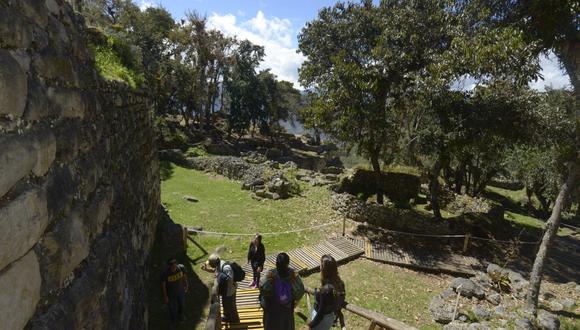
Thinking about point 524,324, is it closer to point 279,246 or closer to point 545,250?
point 545,250

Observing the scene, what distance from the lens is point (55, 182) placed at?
2475 mm

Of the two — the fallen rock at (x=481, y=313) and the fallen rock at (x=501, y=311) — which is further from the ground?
the fallen rock at (x=481, y=313)

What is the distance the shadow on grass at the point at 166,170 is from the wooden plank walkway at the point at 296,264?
12.8m

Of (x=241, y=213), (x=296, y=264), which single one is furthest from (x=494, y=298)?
(x=241, y=213)

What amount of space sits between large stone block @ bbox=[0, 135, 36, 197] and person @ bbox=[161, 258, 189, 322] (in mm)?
5738

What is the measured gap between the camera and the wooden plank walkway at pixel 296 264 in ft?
24.3

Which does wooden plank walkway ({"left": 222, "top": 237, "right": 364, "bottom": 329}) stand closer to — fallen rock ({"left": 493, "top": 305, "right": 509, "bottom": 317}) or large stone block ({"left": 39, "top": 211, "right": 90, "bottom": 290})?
fallen rock ({"left": 493, "top": 305, "right": 509, "bottom": 317})

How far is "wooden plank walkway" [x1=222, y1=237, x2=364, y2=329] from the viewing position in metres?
7.42

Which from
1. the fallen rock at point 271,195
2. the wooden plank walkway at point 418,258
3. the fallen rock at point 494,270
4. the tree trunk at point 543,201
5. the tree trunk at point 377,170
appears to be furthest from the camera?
the tree trunk at point 543,201

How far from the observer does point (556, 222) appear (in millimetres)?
11227

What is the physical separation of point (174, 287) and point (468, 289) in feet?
27.9

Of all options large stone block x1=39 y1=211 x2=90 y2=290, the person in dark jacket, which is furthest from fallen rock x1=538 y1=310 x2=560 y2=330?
large stone block x1=39 y1=211 x2=90 y2=290

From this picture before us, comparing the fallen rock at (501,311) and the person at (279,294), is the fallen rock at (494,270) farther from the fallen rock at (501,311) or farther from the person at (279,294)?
the person at (279,294)

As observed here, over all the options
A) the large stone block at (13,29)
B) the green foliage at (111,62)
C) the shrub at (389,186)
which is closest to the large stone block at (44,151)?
the large stone block at (13,29)
